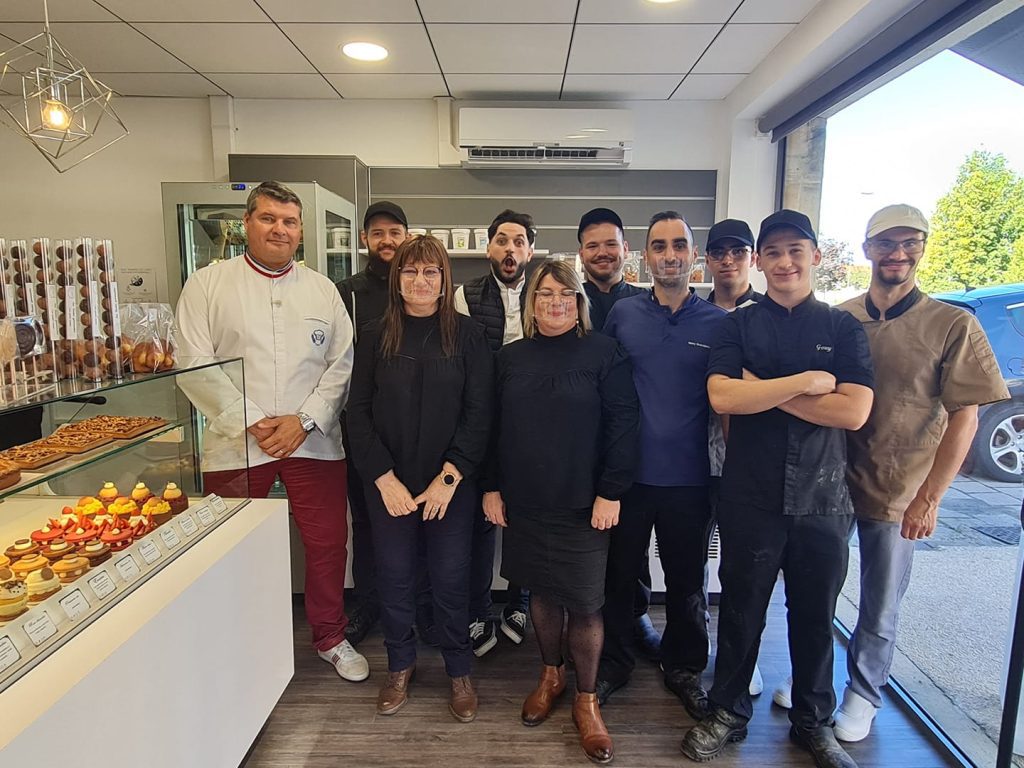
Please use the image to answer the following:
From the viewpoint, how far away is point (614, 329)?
199cm

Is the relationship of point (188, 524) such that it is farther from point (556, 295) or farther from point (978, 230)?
point (978, 230)

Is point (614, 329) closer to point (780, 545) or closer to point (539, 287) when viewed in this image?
point (539, 287)

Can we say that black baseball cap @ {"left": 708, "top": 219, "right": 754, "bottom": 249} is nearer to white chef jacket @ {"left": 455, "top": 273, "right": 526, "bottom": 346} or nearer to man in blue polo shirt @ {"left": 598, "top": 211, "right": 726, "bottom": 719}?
man in blue polo shirt @ {"left": 598, "top": 211, "right": 726, "bottom": 719}

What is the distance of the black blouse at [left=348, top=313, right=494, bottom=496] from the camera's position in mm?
1845

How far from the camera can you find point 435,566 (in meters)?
1.94

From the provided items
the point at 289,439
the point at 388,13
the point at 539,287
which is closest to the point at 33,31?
the point at 388,13

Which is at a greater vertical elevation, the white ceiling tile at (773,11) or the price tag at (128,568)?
the white ceiling tile at (773,11)

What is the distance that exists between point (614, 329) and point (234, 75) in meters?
3.00

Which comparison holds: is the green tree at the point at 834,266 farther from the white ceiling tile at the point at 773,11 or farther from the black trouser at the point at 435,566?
the black trouser at the point at 435,566

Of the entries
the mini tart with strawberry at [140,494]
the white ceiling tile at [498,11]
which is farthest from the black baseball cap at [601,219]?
the mini tart with strawberry at [140,494]

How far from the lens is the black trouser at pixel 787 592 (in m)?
1.68

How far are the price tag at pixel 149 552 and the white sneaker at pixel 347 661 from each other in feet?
3.22

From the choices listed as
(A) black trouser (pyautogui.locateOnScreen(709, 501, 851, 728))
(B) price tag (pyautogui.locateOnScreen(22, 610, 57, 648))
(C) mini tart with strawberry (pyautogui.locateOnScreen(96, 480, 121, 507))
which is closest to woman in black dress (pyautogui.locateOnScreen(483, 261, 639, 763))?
(A) black trouser (pyautogui.locateOnScreen(709, 501, 851, 728))

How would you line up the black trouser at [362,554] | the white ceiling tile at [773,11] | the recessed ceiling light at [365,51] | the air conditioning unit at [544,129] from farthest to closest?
the air conditioning unit at [544,129] < the recessed ceiling light at [365,51] < the white ceiling tile at [773,11] < the black trouser at [362,554]
